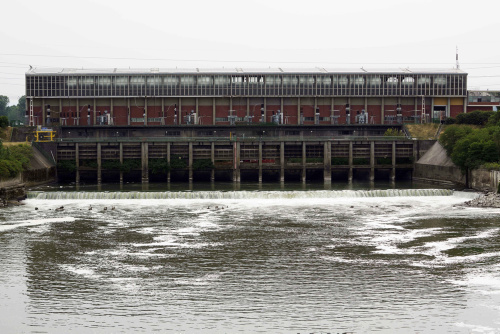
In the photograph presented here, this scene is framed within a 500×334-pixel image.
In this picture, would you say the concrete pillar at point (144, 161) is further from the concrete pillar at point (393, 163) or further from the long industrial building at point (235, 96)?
the concrete pillar at point (393, 163)

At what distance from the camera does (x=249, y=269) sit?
143 ft

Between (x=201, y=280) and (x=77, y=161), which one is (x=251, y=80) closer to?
(x=77, y=161)

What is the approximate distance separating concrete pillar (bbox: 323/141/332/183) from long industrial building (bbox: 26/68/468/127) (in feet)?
92.0

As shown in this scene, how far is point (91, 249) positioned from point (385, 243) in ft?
78.0

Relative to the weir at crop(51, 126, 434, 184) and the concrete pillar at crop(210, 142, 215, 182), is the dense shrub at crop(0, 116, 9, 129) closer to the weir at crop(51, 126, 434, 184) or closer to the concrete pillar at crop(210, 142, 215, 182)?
the weir at crop(51, 126, 434, 184)

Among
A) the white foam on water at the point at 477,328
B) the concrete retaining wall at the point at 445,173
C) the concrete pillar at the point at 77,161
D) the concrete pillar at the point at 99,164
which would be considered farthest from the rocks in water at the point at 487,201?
the concrete pillar at the point at 77,161

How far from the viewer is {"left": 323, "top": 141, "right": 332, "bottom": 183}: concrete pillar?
113 meters

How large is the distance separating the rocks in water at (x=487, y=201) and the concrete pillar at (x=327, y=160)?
1483 inches

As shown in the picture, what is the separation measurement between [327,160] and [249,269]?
236 feet

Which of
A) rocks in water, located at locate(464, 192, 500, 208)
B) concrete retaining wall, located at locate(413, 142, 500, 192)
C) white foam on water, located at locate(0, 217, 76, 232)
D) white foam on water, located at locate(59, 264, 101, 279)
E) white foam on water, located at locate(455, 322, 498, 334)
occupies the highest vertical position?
concrete retaining wall, located at locate(413, 142, 500, 192)

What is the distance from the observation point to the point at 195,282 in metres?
40.1

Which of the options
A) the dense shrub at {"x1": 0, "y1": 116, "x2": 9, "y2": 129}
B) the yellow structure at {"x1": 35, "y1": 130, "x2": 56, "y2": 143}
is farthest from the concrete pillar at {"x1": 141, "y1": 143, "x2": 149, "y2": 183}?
the dense shrub at {"x1": 0, "y1": 116, "x2": 9, "y2": 129}

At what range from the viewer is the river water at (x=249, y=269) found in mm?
32719

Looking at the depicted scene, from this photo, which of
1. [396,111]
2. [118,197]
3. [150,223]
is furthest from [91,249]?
[396,111]
